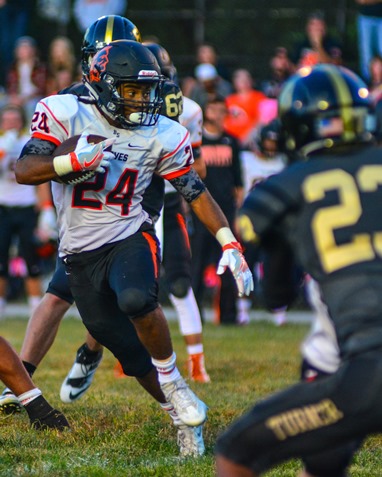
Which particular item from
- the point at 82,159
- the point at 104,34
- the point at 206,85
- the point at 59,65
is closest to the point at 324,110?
the point at 82,159

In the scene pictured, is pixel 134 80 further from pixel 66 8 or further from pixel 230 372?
pixel 66 8

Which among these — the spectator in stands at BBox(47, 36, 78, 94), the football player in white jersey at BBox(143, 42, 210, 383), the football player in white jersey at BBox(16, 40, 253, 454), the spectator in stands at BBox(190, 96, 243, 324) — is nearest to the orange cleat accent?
the football player in white jersey at BBox(143, 42, 210, 383)

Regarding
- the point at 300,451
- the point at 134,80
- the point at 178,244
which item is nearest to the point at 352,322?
the point at 300,451

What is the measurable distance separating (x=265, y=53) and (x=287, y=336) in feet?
15.9

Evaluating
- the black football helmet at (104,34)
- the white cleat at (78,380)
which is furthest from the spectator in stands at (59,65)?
the white cleat at (78,380)

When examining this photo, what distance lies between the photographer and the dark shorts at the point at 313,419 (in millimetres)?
2707

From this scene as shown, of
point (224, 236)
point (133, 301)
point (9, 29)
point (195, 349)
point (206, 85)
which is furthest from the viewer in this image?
point (9, 29)

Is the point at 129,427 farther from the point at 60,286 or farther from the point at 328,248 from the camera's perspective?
the point at 328,248

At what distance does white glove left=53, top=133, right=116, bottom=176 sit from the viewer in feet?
13.9

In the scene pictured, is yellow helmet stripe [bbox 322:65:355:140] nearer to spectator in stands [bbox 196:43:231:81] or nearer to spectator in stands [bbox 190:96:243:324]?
spectator in stands [bbox 190:96:243:324]

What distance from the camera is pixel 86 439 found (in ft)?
15.2

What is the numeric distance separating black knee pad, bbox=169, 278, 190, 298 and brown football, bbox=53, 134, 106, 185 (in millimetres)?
2195

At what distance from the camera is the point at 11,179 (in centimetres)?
995

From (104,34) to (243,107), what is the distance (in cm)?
640
